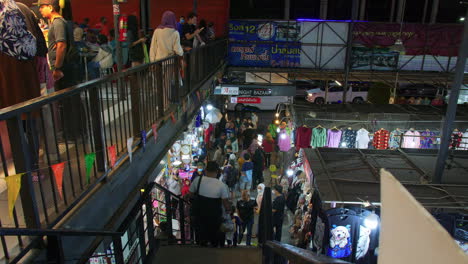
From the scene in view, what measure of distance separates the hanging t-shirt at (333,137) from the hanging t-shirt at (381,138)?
112cm

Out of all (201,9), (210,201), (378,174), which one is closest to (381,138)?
(378,174)

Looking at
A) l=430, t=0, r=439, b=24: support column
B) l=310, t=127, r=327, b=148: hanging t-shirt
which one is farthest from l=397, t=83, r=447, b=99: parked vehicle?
l=310, t=127, r=327, b=148: hanging t-shirt

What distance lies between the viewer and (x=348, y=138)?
11.1 metres

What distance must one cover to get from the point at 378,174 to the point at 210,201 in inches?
155

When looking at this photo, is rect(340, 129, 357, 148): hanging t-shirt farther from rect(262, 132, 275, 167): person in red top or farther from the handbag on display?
the handbag on display

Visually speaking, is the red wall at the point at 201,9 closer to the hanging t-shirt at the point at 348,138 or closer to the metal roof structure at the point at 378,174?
the hanging t-shirt at the point at 348,138

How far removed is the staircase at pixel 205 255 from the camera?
5.19 metres

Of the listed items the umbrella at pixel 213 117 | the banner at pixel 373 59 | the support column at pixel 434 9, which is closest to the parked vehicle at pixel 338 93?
the support column at pixel 434 9

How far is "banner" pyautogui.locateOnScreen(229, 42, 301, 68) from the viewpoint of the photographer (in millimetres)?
16422

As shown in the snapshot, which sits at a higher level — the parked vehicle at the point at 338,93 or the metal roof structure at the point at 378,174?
the metal roof structure at the point at 378,174

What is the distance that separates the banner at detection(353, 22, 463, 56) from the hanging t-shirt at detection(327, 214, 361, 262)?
11323 mm

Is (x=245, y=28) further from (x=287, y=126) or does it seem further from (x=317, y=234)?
(x=317, y=234)

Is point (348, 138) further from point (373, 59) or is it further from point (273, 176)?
point (373, 59)

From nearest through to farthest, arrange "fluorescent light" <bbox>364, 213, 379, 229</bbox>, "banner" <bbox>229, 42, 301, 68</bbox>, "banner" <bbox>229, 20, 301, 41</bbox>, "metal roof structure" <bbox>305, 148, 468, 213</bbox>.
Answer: "metal roof structure" <bbox>305, 148, 468, 213</bbox> < "fluorescent light" <bbox>364, 213, 379, 229</bbox> < "banner" <bbox>229, 20, 301, 41</bbox> < "banner" <bbox>229, 42, 301, 68</bbox>
